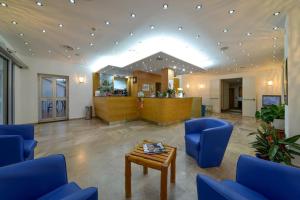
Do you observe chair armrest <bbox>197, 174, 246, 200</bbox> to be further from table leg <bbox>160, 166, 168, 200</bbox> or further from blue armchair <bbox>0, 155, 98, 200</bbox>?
blue armchair <bbox>0, 155, 98, 200</bbox>

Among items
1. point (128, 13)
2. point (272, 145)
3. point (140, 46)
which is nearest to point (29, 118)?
point (140, 46)

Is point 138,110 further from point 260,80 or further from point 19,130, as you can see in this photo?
point 260,80

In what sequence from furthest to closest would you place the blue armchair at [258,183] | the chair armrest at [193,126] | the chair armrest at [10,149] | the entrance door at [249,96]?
1. the entrance door at [249,96]
2. the chair armrest at [193,126]
3. the chair armrest at [10,149]
4. the blue armchair at [258,183]

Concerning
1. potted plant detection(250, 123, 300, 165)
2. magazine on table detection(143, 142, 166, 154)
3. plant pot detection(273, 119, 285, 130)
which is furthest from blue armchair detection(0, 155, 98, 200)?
plant pot detection(273, 119, 285, 130)

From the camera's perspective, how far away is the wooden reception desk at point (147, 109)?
6504 millimetres

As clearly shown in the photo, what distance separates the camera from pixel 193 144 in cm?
294

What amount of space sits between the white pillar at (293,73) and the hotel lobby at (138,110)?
2cm

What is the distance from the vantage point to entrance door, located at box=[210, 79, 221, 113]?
Answer: 459 inches

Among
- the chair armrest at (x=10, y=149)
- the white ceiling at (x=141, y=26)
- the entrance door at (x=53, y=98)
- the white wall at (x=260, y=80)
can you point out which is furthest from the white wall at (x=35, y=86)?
Result: the white wall at (x=260, y=80)

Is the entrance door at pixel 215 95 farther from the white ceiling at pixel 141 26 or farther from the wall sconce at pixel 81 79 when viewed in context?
the wall sconce at pixel 81 79

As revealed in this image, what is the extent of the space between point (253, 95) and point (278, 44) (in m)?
5.38

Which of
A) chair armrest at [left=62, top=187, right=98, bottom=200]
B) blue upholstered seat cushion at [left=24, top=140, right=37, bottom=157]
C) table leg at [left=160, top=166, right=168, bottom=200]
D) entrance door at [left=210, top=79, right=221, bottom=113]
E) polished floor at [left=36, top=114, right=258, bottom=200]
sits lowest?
polished floor at [left=36, top=114, right=258, bottom=200]

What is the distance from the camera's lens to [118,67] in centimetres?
830

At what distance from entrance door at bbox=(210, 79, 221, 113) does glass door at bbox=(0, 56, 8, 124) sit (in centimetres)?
1228
